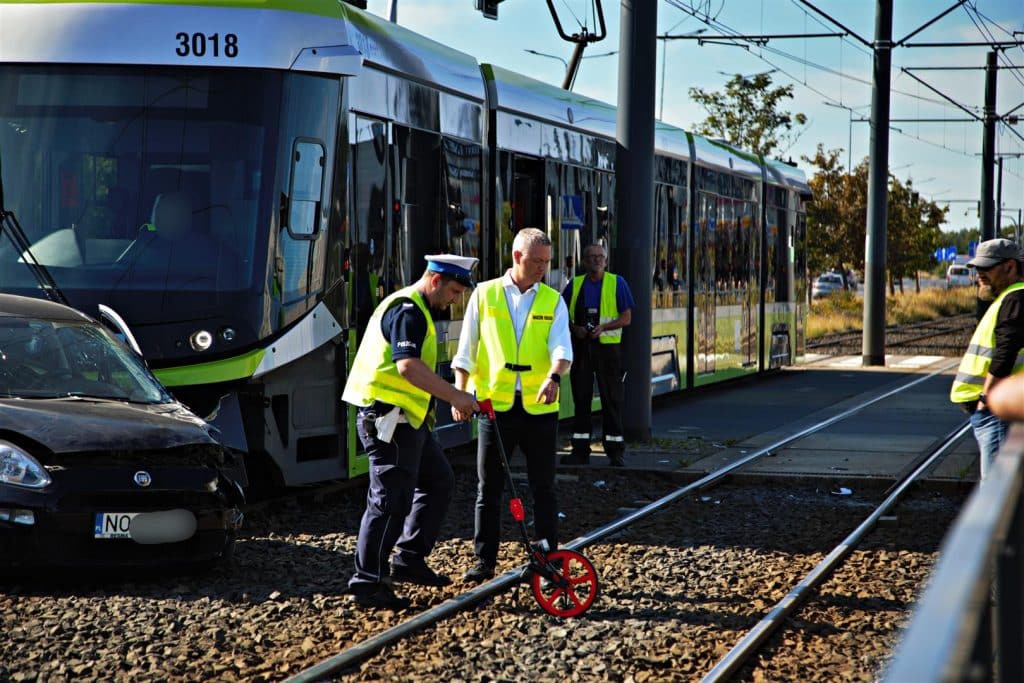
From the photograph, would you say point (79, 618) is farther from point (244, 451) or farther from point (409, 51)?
point (409, 51)

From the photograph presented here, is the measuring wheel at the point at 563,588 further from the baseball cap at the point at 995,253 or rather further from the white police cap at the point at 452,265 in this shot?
the baseball cap at the point at 995,253

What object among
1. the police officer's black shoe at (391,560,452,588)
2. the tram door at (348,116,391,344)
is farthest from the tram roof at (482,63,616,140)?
the police officer's black shoe at (391,560,452,588)

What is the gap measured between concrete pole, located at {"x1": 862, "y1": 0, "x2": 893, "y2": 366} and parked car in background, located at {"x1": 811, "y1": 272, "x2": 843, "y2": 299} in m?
47.9

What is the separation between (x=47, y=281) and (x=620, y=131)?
6.26 m

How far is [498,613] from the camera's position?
729 centimetres

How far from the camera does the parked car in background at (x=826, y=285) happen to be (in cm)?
8162

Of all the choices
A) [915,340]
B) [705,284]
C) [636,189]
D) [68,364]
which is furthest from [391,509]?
[915,340]

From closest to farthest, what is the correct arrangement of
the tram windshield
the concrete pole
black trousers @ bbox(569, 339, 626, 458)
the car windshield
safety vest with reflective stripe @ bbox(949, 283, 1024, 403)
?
safety vest with reflective stripe @ bbox(949, 283, 1024, 403) → the car windshield → the tram windshield → black trousers @ bbox(569, 339, 626, 458) → the concrete pole

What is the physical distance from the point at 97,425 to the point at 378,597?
5.73ft

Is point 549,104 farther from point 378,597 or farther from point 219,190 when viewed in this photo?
point 378,597

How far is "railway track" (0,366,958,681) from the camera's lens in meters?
6.28

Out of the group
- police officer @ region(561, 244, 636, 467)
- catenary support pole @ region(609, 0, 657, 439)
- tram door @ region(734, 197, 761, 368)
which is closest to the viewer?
police officer @ region(561, 244, 636, 467)

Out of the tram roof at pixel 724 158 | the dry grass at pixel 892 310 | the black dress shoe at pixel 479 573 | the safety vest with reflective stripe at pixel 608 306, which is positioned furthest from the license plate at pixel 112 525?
the dry grass at pixel 892 310

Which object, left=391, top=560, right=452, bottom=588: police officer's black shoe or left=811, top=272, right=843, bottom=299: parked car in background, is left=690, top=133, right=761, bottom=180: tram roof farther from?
left=811, top=272, right=843, bottom=299: parked car in background
